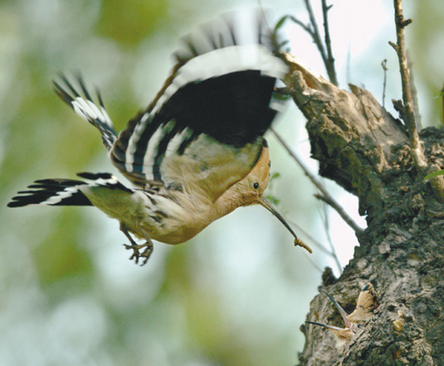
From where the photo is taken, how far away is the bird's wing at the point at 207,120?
211cm

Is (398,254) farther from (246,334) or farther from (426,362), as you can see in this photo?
(246,334)

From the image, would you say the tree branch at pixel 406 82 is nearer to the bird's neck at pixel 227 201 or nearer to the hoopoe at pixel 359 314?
the hoopoe at pixel 359 314

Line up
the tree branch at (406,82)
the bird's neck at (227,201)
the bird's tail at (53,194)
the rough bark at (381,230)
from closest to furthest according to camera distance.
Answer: the rough bark at (381,230) < the tree branch at (406,82) < the bird's tail at (53,194) < the bird's neck at (227,201)

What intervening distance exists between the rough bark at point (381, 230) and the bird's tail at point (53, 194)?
1.37m

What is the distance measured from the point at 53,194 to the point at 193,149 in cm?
88

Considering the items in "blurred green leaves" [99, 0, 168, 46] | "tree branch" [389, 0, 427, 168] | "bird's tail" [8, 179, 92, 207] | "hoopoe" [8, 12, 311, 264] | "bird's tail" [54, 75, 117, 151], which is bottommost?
"tree branch" [389, 0, 427, 168]

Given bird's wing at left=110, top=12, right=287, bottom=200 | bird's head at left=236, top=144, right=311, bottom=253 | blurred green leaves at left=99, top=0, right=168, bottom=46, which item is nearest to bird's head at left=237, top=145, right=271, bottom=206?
bird's head at left=236, top=144, right=311, bottom=253

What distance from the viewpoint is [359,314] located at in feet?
7.73

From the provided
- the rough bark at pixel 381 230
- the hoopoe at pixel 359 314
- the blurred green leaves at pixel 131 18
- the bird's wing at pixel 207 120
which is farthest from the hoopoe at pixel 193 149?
the blurred green leaves at pixel 131 18

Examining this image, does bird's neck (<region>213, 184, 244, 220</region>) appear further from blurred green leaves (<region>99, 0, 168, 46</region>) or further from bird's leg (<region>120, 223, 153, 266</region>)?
blurred green leaves (<region>99, 0, 168, 46</region>)

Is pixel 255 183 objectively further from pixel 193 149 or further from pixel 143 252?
pixel 143 252

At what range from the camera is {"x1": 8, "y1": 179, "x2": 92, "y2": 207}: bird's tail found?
262cm

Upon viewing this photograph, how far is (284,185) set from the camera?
5441 mm

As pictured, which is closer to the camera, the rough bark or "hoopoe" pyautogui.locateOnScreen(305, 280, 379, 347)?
the rough bark
